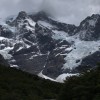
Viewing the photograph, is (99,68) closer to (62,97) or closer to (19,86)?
(62,97)

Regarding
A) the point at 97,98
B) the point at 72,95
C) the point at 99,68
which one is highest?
the point at 99,68

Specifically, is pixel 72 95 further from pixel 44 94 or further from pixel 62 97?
pixel 44 94

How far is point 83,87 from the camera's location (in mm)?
34844

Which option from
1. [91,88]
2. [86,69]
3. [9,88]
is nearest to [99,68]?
[86,69]

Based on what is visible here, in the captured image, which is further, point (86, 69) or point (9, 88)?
point (9, 88)

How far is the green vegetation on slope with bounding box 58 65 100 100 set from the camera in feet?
112

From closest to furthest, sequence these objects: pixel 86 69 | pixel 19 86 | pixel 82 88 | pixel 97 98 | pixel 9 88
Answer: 1. pixel 97 98
2. pixel 82 88
3. pixel 86 69
4. pixel 9 88
5. pixel 19 86

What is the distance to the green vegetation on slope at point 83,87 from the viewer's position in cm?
3406

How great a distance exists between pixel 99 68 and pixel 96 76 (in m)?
2.95

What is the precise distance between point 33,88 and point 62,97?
42.7 metres

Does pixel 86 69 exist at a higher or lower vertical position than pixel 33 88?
lower

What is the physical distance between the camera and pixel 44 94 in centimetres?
7669

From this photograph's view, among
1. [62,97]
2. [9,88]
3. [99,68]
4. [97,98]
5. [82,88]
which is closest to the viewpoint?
[97,98]

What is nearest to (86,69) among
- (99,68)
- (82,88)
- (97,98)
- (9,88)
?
(99,68)
